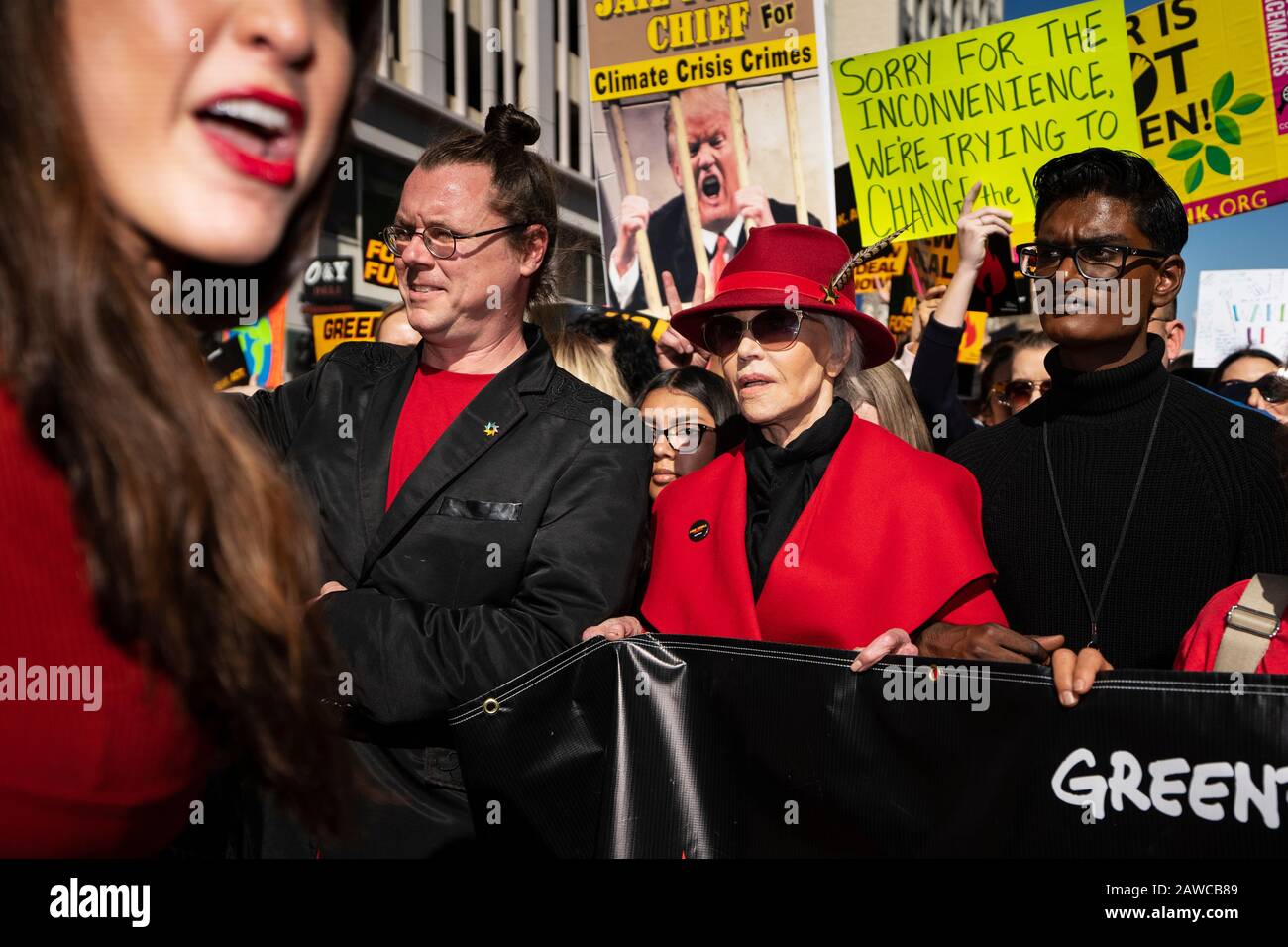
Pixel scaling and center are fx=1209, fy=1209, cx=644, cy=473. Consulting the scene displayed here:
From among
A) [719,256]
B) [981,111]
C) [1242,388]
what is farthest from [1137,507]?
[719,256]

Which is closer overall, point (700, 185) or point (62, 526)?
point (62, 526)

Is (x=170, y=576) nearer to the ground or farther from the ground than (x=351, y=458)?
nearer to the ground

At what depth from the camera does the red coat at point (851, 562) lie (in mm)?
2805

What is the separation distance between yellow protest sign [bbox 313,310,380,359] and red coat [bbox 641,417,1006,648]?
20.4 feet

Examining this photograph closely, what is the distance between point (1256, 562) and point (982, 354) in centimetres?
408

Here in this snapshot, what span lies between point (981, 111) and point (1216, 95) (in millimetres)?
1068

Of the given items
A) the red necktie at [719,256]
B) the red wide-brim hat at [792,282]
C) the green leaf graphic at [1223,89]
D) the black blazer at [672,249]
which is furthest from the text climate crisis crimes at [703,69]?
the red wide-brim hat at [792,282]

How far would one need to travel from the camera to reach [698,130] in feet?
21.3
